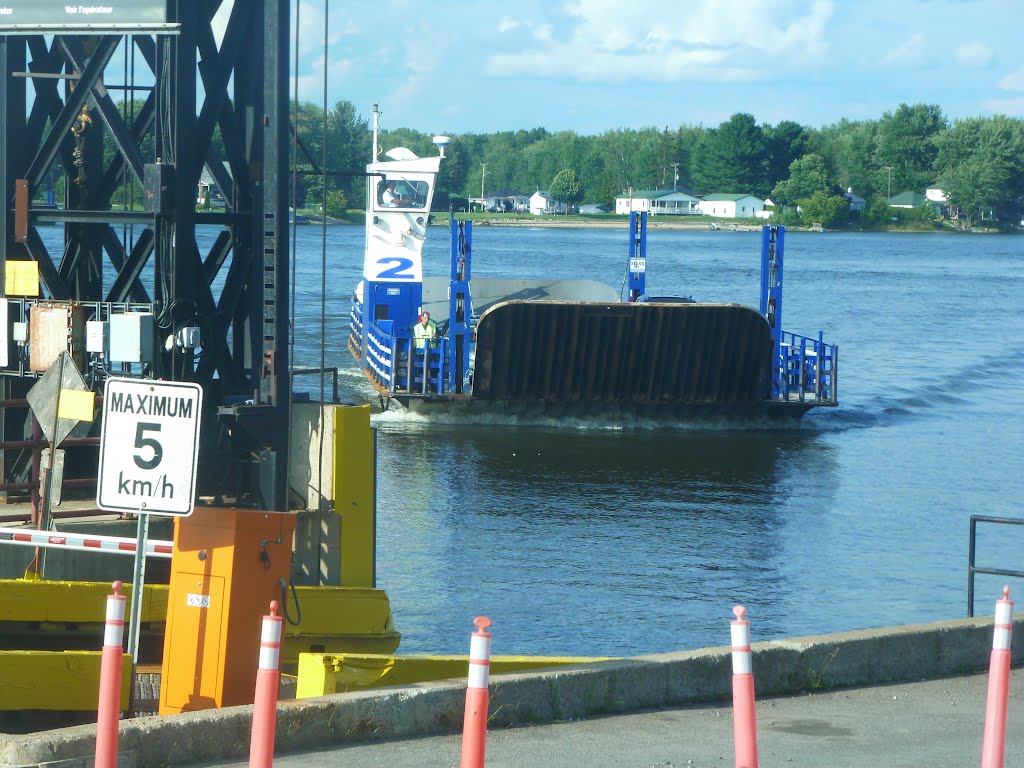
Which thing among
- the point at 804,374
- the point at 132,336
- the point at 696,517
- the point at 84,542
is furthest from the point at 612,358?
the point at 84,542

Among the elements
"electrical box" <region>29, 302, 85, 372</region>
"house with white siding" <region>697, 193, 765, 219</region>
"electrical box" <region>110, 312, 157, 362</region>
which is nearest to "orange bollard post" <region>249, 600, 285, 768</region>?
"electrical box" <region>110, 312, 157, 362</region>

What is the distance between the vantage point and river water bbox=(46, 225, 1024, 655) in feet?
49.4

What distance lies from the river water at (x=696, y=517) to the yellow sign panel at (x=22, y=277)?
298 cm

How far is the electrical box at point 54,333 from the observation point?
36.1 ft

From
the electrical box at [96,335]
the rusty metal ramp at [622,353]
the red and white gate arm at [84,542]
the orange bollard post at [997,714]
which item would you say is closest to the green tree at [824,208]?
the rusty metal ramp at [622,353]

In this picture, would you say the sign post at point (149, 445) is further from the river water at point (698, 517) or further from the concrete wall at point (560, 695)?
the river water at point (698, 517)

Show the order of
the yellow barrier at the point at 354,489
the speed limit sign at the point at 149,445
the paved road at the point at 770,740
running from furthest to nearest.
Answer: the yellow barrier at the point at 354,489 < the speed limit sign at the point at 149,445 < the paved road at the point at 770,740

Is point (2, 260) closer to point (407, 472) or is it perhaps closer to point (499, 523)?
point (499, 523)

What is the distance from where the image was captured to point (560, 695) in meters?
7.43

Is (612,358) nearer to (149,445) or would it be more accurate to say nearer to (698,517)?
(698,517)

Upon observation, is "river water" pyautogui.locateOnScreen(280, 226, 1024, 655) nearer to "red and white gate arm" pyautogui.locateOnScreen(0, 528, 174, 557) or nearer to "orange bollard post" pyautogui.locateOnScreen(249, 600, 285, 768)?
"red and white gate arm" pyautogui.locateOnScreen(0, 528, 174, 557)

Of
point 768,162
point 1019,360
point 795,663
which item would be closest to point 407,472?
point 795,663

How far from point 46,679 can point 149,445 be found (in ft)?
5.78

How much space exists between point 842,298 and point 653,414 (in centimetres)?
4727
